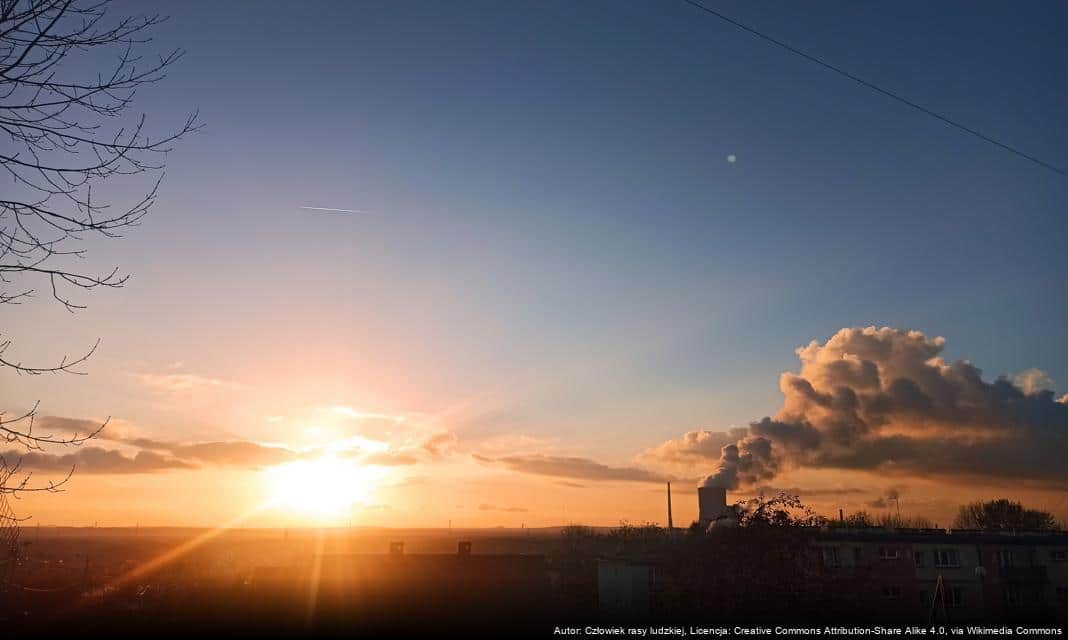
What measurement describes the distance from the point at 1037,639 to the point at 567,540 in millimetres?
75436

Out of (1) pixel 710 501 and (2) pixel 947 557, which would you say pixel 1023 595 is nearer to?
(2) pixel 947 557

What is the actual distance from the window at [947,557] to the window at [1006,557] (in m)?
3.49

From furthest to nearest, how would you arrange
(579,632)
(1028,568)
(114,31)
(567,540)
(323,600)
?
(567,540) < (1028,568) < (323,600) < (579,632) < (114,31)

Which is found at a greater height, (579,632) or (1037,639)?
(579,632)

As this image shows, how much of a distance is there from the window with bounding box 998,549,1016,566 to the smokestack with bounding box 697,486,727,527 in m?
23.5

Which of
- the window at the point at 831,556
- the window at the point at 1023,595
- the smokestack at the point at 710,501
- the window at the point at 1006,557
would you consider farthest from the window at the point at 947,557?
the smokestack at the point at 710,501

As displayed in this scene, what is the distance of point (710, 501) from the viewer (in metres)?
71.2

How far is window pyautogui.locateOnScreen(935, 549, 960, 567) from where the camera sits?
166 feet

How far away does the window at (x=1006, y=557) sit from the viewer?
51.7m

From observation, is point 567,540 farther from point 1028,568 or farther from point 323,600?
point 323,600

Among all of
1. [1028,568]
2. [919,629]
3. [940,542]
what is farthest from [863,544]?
[919,629]

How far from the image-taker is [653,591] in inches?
1895

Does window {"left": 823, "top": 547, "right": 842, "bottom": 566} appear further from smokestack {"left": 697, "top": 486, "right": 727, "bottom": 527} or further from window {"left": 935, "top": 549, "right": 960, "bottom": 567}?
smokestack {"left": 697, "top": 486, "right": 727, "bottom": 527}

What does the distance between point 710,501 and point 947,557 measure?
23.6 m
